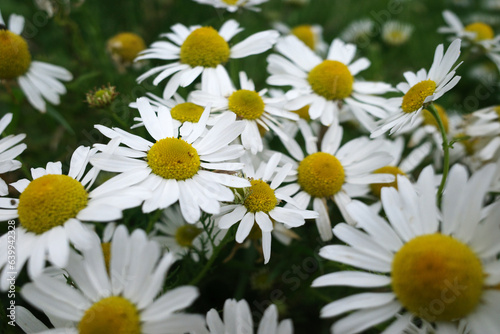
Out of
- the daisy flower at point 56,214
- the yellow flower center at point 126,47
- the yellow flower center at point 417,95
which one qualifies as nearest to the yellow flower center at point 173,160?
the daisy flower at point 56,214

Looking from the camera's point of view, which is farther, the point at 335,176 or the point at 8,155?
the point at 335,176

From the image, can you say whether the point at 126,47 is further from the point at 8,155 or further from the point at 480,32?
the point at 480,32

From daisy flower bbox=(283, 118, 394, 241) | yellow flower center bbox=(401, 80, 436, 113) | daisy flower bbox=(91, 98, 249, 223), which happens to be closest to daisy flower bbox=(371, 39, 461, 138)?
yellow flower center bbox=(401, 80, 436, 113)

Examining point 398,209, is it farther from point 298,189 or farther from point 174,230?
point 174,230

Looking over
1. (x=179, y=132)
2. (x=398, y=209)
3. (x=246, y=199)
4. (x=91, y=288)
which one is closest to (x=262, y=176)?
(x=246, y=199)

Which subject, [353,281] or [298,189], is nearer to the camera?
[353,281]

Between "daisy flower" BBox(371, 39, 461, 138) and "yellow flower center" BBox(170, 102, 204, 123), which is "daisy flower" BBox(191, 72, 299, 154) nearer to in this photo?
"yellow flower center" BBox(170, 102, 204, 123)

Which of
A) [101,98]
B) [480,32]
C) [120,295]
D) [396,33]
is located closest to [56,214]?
[120,295]
